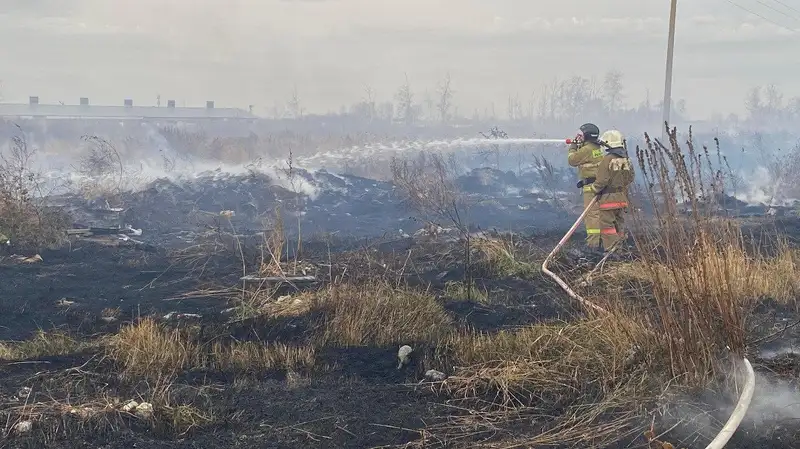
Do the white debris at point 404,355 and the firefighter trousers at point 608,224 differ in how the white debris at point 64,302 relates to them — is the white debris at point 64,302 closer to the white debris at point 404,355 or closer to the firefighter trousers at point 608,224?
the white debris at point 404,355

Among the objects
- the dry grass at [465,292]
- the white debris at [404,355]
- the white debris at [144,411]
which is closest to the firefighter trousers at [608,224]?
the dry grass at [465,292]

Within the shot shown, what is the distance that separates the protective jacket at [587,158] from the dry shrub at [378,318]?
13.2 ft

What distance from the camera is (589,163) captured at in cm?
905

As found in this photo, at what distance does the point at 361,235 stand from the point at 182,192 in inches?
284

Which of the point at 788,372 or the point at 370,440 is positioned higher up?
the point at 788,372

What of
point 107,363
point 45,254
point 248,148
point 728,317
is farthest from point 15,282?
point 248,148

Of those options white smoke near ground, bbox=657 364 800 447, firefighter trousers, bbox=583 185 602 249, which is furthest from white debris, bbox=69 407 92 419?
firefighter trousers, bbox=583 185 602 249

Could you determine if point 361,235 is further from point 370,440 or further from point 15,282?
point 370,440

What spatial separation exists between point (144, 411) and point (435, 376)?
1641 mm

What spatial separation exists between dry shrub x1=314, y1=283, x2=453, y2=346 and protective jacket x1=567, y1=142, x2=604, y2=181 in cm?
404

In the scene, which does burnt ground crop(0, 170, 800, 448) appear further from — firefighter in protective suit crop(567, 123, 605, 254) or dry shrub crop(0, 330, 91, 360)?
firefighter in protective suit crop(567, 123, 605, 254)

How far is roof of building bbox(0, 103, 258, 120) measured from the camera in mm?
48531

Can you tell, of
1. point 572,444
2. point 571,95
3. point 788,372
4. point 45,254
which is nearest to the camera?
point 572,444

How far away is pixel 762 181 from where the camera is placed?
23406mm
